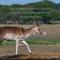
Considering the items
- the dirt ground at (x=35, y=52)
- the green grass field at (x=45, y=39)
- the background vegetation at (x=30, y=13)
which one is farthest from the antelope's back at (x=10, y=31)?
the background vegetation at (x=30, y=13)

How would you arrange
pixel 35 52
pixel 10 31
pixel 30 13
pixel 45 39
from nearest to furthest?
1. pixel 35 52
2. pixel 10 31
3. pixel 45 39
4. pixel 30 13

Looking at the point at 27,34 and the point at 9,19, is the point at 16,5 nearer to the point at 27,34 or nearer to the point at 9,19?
the point at 9,19

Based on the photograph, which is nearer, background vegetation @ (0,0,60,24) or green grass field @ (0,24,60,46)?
green grass field @ (0,24,60,46)

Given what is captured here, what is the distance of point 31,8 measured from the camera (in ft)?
110

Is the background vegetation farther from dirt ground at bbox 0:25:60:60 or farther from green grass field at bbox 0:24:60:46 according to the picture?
dirt ground at bbox 0:25:60:60

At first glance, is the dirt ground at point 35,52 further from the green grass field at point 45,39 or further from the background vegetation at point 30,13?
the background vegetation at point 30,13

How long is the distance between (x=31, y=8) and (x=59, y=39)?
861cm

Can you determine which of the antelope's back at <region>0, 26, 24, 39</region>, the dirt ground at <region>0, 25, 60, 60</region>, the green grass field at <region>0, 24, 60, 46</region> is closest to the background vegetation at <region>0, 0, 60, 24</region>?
the green grass field at <region>0, 24, 60, 46</region>

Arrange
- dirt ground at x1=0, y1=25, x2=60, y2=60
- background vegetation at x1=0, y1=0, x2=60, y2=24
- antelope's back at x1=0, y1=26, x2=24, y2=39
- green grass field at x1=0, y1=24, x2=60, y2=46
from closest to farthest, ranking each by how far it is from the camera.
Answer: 1. dirt ground at x1=0, y1=25, x2=60, y2=60
2. antelope's back at x1=0, y1=26, x2=24, y2=39
3. green grass field at x1=0, y1=24, x2=60, y2=46
4. background vegetation at x1=0, y1=0, x2=60, y2=24

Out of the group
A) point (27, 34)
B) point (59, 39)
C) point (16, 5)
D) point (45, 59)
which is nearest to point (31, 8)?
point (16, 5)

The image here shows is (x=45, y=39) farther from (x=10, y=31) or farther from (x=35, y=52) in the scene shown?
(x=35, y=52)

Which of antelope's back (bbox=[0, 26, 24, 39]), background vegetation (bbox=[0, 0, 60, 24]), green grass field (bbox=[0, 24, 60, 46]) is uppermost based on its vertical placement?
antelope's back (bbox=[0, 26, 24, 39])

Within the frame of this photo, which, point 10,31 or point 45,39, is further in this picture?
point 45,39

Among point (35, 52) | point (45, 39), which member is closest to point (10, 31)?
point (35, 52)
